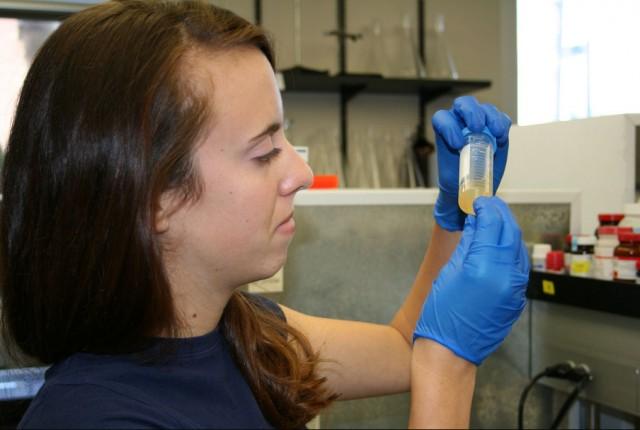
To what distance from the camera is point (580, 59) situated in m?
1.97

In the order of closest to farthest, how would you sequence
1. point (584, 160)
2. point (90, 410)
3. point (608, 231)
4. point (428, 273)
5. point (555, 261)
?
1. point (90, 410)
2. point (428, 273)
3. point (608, 231)
4. point (555, 261)
5. point (584, 160)

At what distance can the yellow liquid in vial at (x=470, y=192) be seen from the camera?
890 mm

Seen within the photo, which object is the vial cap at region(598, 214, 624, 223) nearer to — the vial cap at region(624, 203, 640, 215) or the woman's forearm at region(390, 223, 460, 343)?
the vial cap at region(624, 203, 640, 215)

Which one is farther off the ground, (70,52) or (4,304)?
(70,52)

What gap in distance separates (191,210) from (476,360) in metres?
0.41

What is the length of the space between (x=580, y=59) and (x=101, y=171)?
172 centimetres

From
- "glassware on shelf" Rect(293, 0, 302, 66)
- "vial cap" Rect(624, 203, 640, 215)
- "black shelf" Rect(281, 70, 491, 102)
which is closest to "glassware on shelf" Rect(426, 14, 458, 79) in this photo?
"black shelf" Rect(281, 70, 491, 102)

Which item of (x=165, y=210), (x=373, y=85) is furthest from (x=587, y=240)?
(x=373, y=85)

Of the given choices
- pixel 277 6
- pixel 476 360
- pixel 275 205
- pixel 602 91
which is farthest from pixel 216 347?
pixel 277 6

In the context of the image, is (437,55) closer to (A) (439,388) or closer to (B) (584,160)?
(B) (584,160)

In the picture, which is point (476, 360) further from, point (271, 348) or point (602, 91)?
point (602, 91)

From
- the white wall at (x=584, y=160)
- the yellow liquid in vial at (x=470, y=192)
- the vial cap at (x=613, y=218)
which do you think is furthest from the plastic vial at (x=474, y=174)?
the white wall at (x=584, y=160)

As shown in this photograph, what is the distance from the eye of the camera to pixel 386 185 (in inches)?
135

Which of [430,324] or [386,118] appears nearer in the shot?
[430,324]
